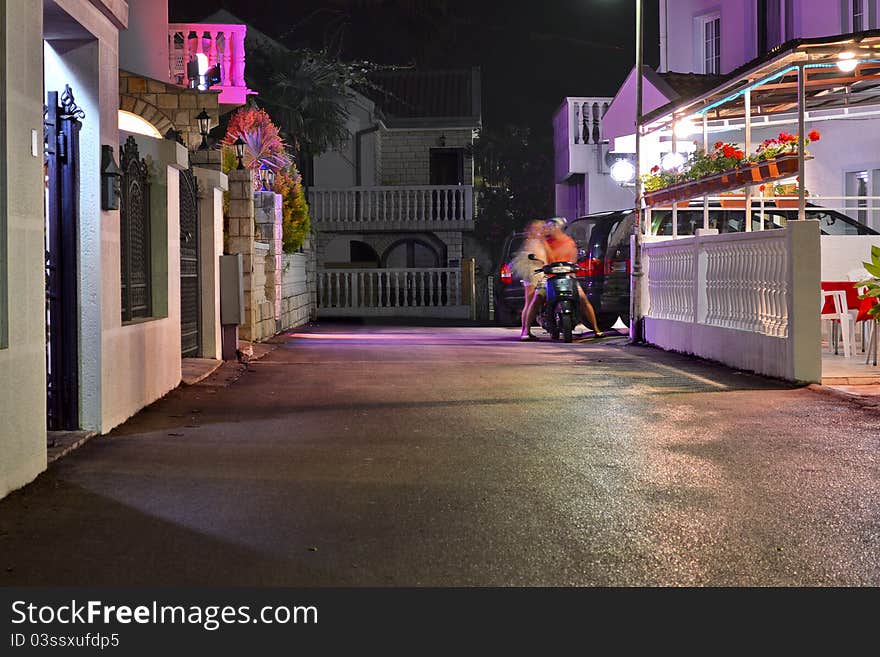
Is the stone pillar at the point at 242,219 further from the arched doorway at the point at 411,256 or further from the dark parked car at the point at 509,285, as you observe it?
the arched doorway at the point at 411,256

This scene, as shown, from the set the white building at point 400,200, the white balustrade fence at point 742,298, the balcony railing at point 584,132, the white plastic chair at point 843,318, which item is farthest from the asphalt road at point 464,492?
the balcony railing at point 584,132

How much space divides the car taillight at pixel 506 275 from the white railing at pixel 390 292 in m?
8.46

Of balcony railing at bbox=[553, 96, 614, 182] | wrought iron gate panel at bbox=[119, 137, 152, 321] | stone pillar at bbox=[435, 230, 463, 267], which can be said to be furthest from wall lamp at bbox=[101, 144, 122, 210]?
stone pillar at bbox=[435, 230, 463, 267]

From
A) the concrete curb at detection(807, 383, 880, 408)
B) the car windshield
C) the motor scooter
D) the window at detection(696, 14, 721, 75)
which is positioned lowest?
the concrete curb at detection(807, 383, 880, 408)

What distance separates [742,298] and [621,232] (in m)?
6.91

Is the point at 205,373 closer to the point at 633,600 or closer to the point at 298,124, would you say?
the point at 633,600

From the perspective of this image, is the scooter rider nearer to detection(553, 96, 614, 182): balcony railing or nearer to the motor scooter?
the motor scooter

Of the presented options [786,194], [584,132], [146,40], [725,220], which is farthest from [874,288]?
[584,132]

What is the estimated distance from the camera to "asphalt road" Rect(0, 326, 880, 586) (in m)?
5.63

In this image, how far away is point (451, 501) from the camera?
714 centimetres

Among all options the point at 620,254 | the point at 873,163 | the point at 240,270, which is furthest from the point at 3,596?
the point at 873,163

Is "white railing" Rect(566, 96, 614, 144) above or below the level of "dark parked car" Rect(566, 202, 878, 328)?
above

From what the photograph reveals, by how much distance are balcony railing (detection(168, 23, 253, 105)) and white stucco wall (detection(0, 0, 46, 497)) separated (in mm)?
18159

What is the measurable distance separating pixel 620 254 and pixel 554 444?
1326cm
